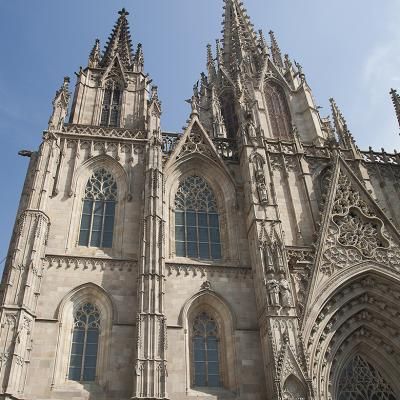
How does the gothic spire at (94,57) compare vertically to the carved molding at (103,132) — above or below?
above

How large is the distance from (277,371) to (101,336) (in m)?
6.04

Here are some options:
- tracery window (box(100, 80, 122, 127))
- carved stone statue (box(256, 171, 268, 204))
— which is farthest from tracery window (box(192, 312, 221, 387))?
tracery window (box(100, 80, 122, 127))

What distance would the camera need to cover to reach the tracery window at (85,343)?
14655 millimetres

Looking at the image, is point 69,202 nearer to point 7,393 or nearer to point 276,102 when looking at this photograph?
point 7,393

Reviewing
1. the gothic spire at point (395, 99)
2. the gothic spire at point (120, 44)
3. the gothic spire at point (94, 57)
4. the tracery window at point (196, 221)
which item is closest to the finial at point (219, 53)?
the gothic spire at point (120, 44)

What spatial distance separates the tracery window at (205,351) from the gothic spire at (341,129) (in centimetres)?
1257

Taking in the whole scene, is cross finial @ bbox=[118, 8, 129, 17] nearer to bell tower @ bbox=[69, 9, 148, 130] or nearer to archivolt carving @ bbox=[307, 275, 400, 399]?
bell tower @ bbox=[69, 9, 148, 130]

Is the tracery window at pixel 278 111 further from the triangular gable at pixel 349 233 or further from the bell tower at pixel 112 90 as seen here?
the bell tower at pixel 112 90

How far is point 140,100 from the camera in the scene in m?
23.9

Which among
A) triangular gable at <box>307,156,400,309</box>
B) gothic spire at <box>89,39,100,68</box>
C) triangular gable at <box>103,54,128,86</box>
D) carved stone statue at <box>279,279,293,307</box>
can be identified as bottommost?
carved stone statue at <box>279,279,293,307</box>

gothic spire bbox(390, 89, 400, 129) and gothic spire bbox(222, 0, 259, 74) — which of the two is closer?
gothic spire bbox(390, 89, 400, 129)

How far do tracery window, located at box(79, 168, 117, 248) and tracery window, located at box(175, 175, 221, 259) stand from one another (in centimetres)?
282

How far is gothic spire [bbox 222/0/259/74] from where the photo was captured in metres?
32.4

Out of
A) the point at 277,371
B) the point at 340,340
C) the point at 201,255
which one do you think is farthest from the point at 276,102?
the point at 277,371
